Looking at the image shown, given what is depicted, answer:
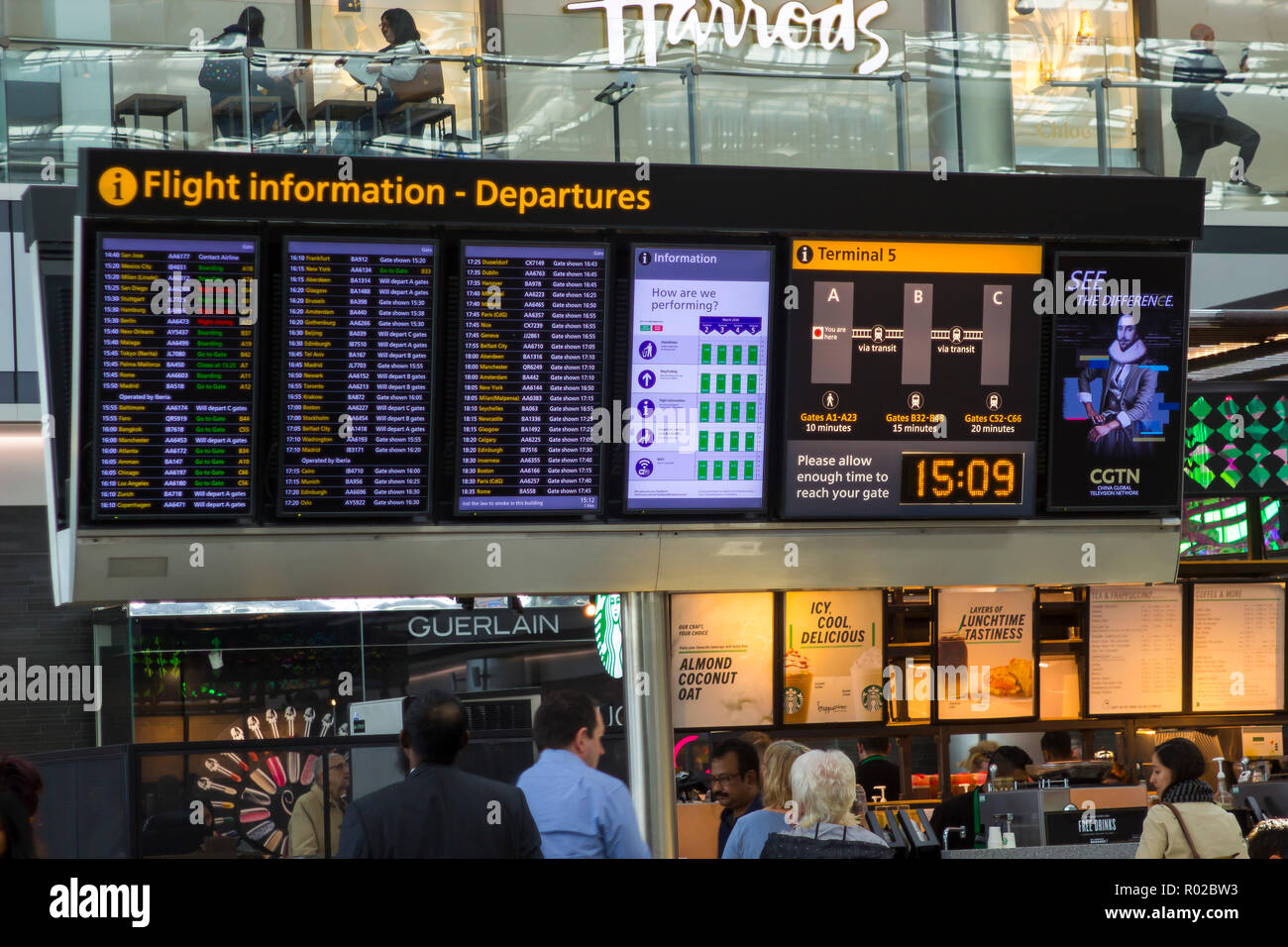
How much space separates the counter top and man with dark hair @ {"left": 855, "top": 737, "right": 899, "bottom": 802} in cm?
204

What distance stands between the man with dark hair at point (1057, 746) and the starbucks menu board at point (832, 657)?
1.25 metres

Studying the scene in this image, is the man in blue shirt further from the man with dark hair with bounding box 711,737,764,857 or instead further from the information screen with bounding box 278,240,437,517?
the information screen with bounding box 278,240,437,517

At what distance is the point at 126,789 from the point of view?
695 centimetres

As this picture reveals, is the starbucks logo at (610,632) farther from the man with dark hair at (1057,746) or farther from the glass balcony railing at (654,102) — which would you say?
the man with dark hair at (1057,746)

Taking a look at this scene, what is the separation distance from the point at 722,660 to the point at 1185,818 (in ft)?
12.7

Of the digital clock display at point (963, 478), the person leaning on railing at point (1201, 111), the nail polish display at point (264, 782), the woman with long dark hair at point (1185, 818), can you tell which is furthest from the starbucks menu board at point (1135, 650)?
the nail polish display at point (264, 782)

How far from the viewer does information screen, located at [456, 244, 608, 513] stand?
6.13 m

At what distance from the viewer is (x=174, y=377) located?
19.2 feet

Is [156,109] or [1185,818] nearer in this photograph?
[1185,818]

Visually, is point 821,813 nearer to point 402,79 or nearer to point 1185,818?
point 1185,818

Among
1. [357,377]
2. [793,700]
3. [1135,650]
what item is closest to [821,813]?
[357,377]

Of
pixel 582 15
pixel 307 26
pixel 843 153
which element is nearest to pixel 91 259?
pixel 307 26

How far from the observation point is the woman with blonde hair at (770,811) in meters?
5.21
